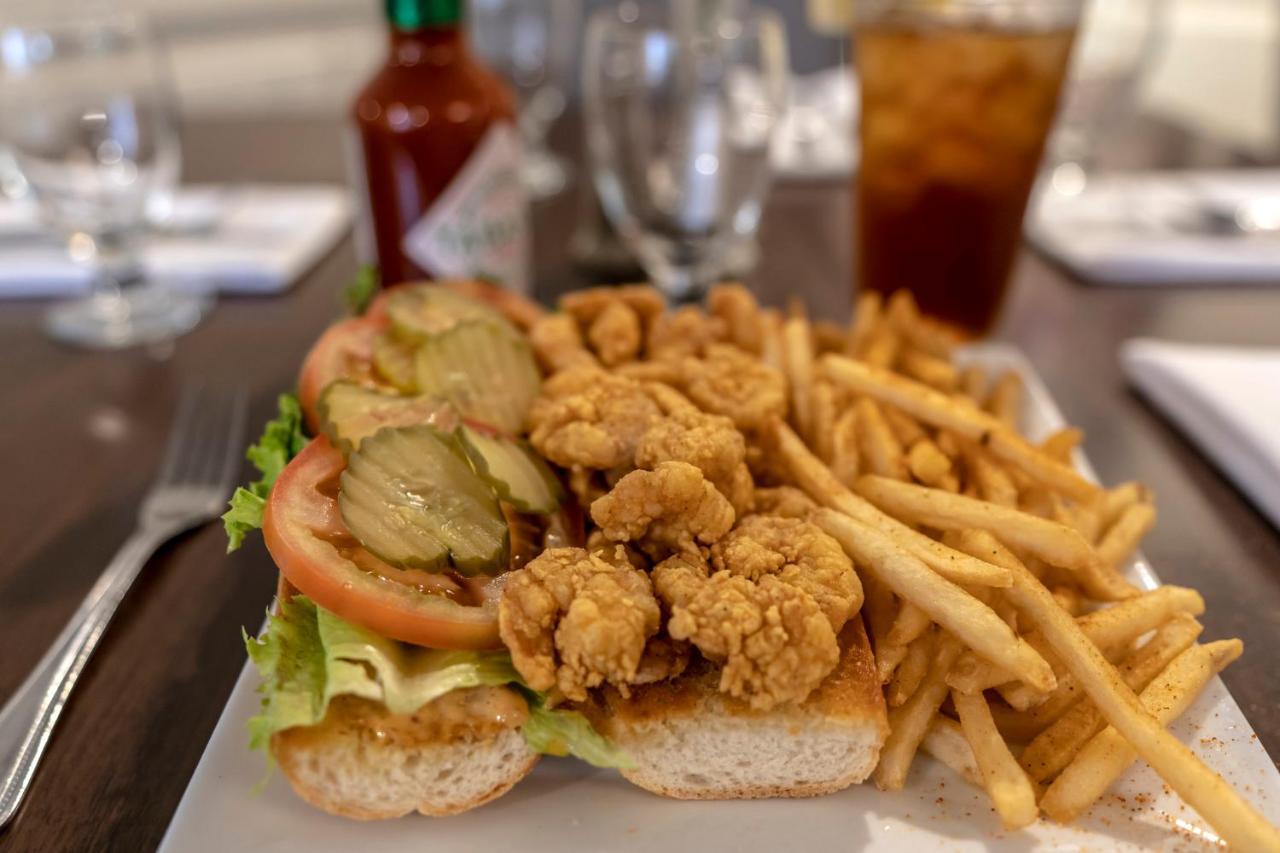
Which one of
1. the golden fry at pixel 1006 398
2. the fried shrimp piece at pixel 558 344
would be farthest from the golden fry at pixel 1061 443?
the fried shrimp piece at pixel 558 344

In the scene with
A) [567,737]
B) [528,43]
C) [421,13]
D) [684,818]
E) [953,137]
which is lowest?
[684,818]

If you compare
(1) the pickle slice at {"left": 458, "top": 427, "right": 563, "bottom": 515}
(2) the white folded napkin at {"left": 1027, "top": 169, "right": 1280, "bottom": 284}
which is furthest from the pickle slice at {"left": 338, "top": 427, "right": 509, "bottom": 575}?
(2) the white folded napkin at {"left": 1027, "top": 169, "right": 1280, "bottom": 284}

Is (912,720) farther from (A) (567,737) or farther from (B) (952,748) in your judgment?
(A) (567,737)

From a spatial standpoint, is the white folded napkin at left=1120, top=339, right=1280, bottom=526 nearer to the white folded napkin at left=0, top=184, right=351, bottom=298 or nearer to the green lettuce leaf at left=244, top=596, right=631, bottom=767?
the green lettuce leaf at left=244, top=596, right=631, bottom=767

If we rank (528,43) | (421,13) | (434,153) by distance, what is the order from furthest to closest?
(528,43) < (434,153) < (421,13)

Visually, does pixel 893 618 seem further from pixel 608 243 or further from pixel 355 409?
pixel 608 243

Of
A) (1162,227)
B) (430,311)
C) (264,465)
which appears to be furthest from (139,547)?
(1162,227)

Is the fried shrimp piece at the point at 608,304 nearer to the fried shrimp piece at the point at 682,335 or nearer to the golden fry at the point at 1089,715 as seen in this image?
the fried shrimp piece at the point at 682,335
